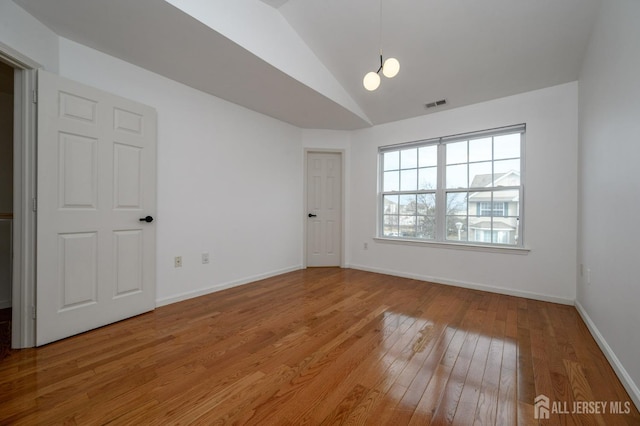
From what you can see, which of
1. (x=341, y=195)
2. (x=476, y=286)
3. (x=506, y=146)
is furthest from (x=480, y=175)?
(x=341, y=195)

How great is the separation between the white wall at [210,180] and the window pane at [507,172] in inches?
117

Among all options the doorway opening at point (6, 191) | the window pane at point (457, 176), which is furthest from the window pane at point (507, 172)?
the doorway opening at point (6, 191)

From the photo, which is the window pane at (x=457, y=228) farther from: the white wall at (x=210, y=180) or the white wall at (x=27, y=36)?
the white wall at (x=27, y=36)

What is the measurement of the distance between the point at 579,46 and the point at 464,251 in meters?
2.43

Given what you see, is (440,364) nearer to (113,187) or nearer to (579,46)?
(113,187)

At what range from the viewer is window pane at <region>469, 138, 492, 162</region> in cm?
340

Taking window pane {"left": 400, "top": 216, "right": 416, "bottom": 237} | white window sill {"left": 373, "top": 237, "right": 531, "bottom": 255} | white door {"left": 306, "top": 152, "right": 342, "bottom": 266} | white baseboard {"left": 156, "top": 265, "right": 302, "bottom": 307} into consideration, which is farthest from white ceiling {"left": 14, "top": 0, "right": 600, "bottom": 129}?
white baseboard {"left": 156, "top": 265, "right": 302, "bottom": 307}

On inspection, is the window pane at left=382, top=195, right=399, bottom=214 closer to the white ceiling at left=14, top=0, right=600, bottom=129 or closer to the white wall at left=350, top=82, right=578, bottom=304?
the white wall at left=350, top=82, right=578, bottom=304

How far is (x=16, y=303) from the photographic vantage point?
190cm

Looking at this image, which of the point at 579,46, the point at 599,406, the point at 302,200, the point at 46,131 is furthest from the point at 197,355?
the point at 579,46

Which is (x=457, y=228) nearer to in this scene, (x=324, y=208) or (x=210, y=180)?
(x=324, y=208)

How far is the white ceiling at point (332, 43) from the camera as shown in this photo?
2041mm

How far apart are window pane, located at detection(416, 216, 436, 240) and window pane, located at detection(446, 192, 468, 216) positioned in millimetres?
275

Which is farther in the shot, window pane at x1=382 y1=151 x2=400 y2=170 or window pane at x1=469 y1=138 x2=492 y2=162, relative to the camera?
window pane at x1=382 y1=151 x2=400 y2=170
